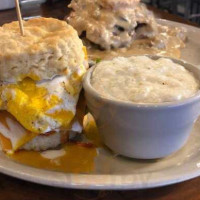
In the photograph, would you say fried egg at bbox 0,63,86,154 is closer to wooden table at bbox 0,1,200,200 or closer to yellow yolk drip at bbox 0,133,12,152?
yellow yolk drip at bbox 0,133,12,152

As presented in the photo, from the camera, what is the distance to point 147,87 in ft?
2.61

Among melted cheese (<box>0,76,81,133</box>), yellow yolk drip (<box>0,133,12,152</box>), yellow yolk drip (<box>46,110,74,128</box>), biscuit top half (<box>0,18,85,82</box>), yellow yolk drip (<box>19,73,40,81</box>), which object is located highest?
biscuit top half (<box>0,18,85,82</box>)

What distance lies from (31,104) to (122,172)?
0.80 feet

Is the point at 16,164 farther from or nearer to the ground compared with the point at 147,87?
nearer to the ground

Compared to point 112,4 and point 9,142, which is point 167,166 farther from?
point 112,4

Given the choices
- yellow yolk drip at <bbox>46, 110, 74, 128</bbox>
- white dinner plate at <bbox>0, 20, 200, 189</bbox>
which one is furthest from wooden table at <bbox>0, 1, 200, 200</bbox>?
yellow yolk drip at <bbox>46, 110, 74, 128</bbox>

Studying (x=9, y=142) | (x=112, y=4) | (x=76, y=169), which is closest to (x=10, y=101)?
(x=9, y=142)

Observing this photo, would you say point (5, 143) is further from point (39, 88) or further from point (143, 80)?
point (143, 80)

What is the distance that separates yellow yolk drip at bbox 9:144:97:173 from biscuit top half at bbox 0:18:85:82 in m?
0.17

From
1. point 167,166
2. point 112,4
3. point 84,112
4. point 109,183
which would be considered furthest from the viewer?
point 112,4

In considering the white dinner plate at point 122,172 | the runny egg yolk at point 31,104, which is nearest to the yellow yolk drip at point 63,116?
the runny egg yolk at point 31,104

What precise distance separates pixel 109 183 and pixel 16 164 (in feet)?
0.66

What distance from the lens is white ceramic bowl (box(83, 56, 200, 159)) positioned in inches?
30.1

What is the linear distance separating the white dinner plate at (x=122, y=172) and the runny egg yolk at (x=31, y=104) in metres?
0.09
